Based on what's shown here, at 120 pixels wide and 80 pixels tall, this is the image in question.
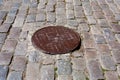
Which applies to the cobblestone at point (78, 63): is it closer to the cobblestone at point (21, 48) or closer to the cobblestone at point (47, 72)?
the cobblestone at point (47, 72)

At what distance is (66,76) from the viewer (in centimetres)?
344

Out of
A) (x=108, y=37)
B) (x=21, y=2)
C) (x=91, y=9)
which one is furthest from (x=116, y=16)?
(x=21, y=2)

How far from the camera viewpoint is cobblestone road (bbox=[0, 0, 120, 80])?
11.5ft

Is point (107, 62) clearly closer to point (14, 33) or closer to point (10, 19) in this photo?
point (14, 33)

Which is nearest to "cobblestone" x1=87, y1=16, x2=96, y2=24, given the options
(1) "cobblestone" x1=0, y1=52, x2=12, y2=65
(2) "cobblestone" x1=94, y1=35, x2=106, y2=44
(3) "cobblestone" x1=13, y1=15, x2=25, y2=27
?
(2) "cobblestone" x1=94, y1=35, x2=106, y2=44

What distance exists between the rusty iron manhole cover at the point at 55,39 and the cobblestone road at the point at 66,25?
0.11 m

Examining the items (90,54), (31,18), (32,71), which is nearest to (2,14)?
(31,18)

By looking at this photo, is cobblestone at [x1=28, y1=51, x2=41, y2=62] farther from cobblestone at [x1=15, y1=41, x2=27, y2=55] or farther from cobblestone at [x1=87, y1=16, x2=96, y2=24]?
cobblestone at [x1=87, y1=16, x2=96, y2=24]

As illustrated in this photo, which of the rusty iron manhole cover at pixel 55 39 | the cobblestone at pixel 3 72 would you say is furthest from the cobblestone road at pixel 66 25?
the rusty iron manhole cover at pixel 55 39

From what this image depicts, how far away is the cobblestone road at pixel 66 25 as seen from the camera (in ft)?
11.5

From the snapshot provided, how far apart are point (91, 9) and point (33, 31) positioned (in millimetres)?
1660

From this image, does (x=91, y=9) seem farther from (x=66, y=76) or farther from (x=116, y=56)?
(x=66, y=76)

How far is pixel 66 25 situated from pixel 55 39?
0.67 meters

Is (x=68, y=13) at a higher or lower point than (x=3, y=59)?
lower
